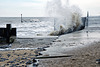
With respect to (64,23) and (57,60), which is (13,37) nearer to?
(57,60)

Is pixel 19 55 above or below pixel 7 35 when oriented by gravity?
below

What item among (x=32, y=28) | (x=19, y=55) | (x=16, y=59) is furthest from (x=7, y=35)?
(x=32, y=28)

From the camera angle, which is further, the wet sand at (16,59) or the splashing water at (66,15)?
the splashing water at (66,15)

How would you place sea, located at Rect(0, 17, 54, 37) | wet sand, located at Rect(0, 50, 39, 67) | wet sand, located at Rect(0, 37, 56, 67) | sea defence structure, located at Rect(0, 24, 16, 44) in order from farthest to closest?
sea, located at Rect(0, 17, 54, 37)
sea defence structure, located at Rect(0, 24, 16, 44)
wet sand, located at Rect(0, 37, 56, 67)
wet sand, located at Rect(0, 50, 39, 67)

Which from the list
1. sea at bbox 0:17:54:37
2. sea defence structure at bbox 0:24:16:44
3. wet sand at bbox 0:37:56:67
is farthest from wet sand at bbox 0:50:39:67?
sea at bbox 0:17:54:37

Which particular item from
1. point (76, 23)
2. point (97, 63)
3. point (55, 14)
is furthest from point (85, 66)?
point (55, 14)

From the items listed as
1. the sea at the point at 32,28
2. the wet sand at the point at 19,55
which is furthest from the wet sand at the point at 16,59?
the sea at the point at 32,28

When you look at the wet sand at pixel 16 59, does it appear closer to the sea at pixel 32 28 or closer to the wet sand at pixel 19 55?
the wet sand at pixel 19 55

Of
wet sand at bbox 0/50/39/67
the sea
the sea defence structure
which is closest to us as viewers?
wet sand at bbox 0/50/39/67

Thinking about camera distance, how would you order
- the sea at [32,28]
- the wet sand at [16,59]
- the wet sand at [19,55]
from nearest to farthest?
the wet sand at [16,59], the wet sand at [19,55], the sea at [32,28]

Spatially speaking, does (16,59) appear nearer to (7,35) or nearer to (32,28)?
(7,35)

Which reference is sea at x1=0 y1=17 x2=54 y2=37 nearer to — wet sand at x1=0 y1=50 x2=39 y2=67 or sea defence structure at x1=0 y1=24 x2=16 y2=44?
sea defence structure at x1=0 y1=24 x2=16 y2=44

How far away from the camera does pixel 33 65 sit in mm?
4863

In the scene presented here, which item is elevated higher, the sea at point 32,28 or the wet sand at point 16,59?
the sea at point 32,28
